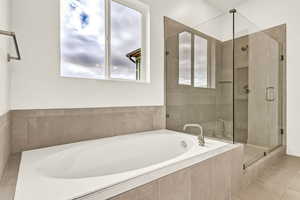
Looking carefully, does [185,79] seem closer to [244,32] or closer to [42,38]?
[244,32]

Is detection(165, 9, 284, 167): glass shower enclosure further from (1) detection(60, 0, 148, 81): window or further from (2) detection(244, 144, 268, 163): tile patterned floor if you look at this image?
(1) detection(60, 0, 148, 81): window

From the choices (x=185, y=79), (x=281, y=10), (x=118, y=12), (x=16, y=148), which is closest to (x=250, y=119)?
(x=185, y=79)

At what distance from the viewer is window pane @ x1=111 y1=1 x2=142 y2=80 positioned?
2053 millimetres

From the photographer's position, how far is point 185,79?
2.61m

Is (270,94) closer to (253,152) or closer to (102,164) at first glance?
(253,152)

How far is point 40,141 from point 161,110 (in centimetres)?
153

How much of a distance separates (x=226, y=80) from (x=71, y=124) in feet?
7.60

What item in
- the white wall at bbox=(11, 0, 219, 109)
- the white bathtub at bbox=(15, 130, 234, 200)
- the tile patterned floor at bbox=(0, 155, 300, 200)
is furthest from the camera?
the white wall at bbox=(11, 0, 219, 109)

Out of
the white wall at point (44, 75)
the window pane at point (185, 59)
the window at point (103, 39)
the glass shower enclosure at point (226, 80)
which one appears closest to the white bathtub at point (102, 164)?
the white wall at point (44, 75)

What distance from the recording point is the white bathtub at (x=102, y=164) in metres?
0.78

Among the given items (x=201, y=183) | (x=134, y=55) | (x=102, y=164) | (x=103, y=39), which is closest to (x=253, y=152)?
(x=201, y=183)

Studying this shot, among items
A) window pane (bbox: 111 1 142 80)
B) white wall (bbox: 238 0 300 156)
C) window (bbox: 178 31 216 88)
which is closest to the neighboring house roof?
window pane (bbox: 111 1 142 80)

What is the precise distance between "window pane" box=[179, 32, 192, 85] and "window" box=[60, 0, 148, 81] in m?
0.65

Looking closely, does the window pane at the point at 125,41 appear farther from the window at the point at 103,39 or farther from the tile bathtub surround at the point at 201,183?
the tile bathtub surround at the point at 201,183
